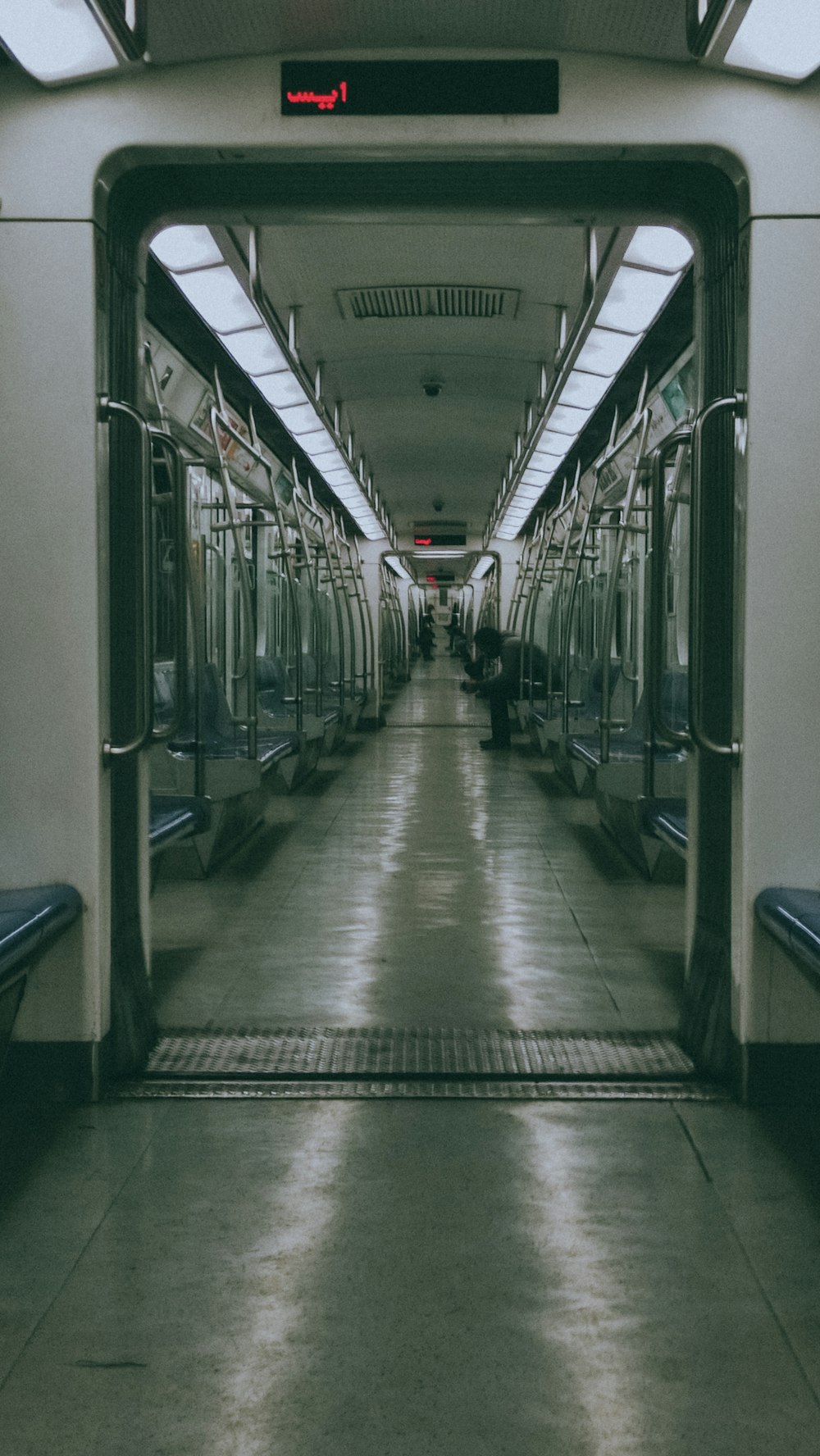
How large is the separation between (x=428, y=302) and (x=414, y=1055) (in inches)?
168

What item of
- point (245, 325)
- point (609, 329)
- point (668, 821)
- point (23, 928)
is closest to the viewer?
point (23, 928)

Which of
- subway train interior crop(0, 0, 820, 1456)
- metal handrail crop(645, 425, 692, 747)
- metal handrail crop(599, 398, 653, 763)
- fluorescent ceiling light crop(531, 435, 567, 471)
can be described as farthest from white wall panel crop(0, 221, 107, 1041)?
fluorescent ceiling light crop(531, 435, 567, 471)

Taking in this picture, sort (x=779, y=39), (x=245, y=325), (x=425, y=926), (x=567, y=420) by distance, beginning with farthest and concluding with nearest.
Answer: (x=567, y=420) < (x=245, y=325) < (x=425, y=926) < (x=779, y=39)

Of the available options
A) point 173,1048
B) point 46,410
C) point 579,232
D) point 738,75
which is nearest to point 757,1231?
point 173,1048

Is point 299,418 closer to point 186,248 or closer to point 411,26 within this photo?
point 186,248

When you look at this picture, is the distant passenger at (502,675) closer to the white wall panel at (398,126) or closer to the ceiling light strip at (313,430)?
the ceiling light strip at (313,430)

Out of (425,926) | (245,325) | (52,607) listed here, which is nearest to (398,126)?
(52,607)

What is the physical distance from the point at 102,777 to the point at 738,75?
2298 mm

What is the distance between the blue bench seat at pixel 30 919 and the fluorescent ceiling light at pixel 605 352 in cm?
463

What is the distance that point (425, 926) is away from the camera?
511 cm

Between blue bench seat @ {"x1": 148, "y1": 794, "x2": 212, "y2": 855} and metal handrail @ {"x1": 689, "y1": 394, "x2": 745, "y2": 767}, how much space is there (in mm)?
1964

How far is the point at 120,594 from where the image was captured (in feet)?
11.1

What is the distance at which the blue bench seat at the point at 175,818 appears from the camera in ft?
14.9

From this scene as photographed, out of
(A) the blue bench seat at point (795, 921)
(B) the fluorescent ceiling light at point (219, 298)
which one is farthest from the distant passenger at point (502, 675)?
(A) the blue bench seat at point (795, 921)
